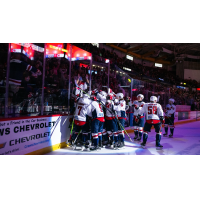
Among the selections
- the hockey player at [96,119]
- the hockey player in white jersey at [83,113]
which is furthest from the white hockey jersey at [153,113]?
the hockey player in white jersey at [83,113]

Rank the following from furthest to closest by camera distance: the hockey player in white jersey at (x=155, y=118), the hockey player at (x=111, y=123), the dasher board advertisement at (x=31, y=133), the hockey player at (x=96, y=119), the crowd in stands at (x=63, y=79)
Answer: the hockey player in white jersey at (x=155, y=118) → the hockey player at (x=111, y=123) → the hockey player at (x=96, y=119) → the crowd in stands at (x=63, y=79) → the dasher board advertisement at (x=31, y=133)

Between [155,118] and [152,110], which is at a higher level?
[152,110]

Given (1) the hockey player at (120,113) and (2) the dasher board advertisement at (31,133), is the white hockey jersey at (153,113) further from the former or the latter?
(2) the dasher board advertisement at (31,133)

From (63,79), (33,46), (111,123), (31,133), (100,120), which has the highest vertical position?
(33,46)

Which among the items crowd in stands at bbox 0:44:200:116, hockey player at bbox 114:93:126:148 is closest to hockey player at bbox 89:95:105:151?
hockey player at bbox 114:93:126:148

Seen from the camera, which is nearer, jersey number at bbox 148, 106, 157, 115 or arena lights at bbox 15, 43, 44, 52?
arena lights at bbox 15, 43, 44, 52

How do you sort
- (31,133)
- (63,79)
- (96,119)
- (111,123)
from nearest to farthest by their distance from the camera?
1. (31,133)
2. (96,119)
3. (111,123)
4. (63,79)

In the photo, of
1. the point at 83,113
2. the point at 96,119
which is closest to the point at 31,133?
the point at 83,113

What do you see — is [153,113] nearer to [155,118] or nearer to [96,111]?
[155,118]

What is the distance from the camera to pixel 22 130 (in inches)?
130

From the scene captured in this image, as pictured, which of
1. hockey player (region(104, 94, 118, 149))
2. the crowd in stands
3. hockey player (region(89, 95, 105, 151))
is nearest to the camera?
the crowd in stands

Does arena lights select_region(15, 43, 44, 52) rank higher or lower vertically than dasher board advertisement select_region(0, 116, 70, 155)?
higher

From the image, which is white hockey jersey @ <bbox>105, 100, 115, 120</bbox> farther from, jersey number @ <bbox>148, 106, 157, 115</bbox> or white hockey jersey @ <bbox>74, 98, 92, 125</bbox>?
jersey number @ <bbox>148, 106, 157, 115</bbox>
